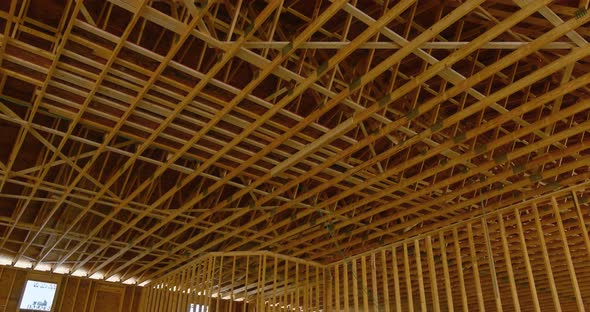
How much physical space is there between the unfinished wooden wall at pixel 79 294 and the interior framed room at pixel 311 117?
2.94 m

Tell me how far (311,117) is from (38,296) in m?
14.0

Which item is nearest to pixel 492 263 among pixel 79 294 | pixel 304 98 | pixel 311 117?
pixel 311 117

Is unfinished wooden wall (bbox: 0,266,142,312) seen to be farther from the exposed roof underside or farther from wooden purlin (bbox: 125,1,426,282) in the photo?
wooden purlin (bbox: 125,1,426,282)

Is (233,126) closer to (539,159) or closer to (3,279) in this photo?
(539,159)

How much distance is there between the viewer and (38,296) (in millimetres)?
16141

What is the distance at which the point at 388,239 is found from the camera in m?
13.3

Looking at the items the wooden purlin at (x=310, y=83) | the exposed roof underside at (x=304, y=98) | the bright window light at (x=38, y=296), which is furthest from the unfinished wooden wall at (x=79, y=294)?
the wooden purlin at (x=310, y=83)

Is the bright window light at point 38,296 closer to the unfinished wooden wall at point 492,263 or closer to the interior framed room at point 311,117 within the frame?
the interior framed room at point 311,117

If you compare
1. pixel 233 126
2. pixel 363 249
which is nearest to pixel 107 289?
pixel 363 249

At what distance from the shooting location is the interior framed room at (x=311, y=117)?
603 centimetres

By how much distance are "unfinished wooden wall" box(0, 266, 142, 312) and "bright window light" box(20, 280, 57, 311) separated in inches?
7.1

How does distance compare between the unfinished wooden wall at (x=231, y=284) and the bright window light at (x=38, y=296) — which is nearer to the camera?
the unfinished wooden wall at (x=231, y=284)

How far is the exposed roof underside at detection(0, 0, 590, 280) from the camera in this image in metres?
5.94

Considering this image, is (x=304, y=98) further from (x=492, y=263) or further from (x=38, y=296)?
(x=38, y=296)
